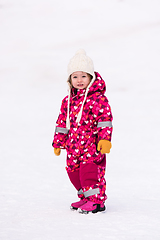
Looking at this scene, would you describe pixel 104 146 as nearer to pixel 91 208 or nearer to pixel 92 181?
pixel 92 181

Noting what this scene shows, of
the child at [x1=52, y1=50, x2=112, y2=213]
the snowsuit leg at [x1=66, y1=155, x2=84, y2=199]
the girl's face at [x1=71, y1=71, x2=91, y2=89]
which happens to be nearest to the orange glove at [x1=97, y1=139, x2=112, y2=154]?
the child at [x1=52, y1=50, x2=112, y2=213]

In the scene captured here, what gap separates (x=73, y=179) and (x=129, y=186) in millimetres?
1328

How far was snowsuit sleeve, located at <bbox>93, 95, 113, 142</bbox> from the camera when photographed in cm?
356

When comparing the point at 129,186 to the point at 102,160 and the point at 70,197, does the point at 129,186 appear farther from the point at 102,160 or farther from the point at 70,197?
the point at 102,160

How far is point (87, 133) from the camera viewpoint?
366cm

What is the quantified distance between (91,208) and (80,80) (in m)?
1.12

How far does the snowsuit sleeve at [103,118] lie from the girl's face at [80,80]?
0.20 m

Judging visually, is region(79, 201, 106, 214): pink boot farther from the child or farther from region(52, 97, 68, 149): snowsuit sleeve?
region(52, 97, 68, 149): snowsuit sleeve

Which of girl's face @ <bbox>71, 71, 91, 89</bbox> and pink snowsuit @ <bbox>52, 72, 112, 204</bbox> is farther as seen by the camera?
girl's face @ <bbox>71, 71, 91, 89</bbox>

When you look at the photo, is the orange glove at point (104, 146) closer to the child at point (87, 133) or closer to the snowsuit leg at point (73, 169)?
the child at point (87, 133)

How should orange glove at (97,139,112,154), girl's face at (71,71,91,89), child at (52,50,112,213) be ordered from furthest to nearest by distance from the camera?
1. girl's face at (71,71,91,89)
2. child at (52,50,112,213)
3. orange glove at (97,139,112,154)

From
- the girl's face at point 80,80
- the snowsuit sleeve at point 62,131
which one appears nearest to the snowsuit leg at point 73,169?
the snowsuit sleeve at point 62,131

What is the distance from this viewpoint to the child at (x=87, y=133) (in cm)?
362

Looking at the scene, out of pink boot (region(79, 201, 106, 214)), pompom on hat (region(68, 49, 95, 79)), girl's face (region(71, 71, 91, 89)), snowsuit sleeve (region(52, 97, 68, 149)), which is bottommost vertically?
pink boot (region(79, 201, 106, 214))
